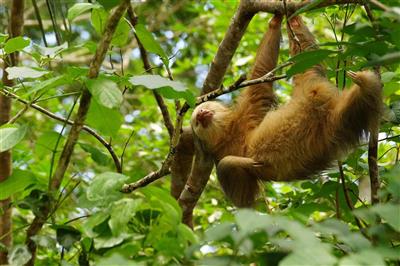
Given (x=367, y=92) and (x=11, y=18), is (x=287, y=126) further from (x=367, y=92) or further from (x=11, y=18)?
(x=11, y=18)

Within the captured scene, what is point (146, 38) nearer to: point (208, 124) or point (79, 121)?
point (79, 121)

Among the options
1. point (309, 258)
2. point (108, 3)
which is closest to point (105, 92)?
point (108, 3)

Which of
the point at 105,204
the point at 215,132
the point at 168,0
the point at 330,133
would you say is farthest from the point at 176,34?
the point at 105,204

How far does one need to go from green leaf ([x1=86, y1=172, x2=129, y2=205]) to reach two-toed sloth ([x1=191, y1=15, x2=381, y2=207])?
2.37m

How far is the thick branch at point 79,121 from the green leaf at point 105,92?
11 cm

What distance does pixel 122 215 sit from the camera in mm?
2604

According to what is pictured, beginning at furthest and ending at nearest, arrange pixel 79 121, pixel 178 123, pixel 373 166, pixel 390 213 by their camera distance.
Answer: pixel 178 123 → pixel 373 166 → pixel 79 121 → pixel 390 213

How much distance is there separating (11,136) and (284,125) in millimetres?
2834

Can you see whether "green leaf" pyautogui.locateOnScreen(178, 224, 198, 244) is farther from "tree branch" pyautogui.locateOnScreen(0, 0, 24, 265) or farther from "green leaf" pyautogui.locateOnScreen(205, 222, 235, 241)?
"tree branch" pyautogui.locateOnScreen(0, 0, 24, 265)

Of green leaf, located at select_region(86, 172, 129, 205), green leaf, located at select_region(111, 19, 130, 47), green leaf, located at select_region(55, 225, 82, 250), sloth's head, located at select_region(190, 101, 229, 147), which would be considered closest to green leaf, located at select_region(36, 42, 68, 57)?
green leaf, located at select_region(111, 19, 130, 47)

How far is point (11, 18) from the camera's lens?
5.61 metres

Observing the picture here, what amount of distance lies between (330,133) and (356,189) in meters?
0.62

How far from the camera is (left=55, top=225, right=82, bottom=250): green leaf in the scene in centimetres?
316

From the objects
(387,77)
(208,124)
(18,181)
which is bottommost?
(208,124)
